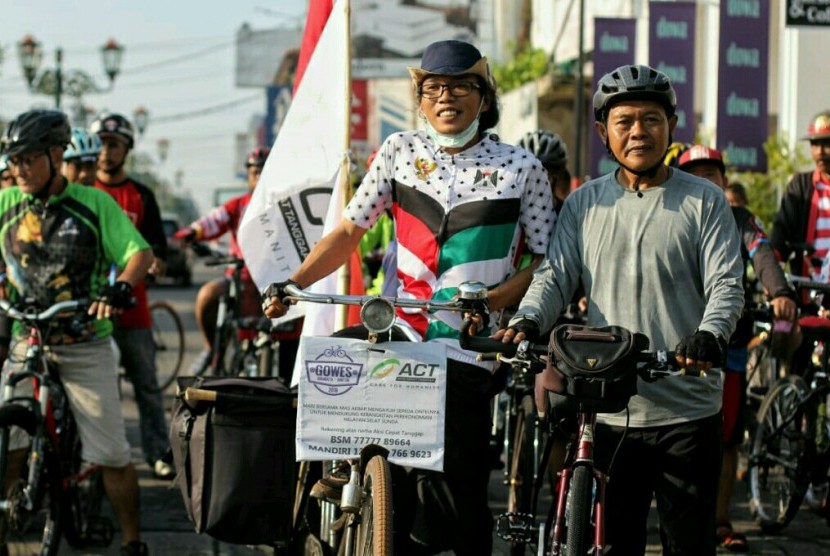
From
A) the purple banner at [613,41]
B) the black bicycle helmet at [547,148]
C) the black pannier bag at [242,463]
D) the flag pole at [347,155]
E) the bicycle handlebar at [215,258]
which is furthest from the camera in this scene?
the purple banner at [613,41]

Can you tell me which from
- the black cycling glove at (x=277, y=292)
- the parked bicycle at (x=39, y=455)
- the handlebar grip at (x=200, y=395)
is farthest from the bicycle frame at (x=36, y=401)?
the black cycling glove at (x=277, y=292)

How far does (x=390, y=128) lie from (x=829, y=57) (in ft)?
81.0

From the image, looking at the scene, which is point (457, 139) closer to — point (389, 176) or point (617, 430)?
point (389, 176)

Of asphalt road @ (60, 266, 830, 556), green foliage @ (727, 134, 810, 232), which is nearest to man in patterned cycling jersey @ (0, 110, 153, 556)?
asphalt road @ (60, 266, 830, 556)

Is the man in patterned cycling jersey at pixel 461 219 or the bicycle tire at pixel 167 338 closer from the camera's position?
the man in patterned cycling jersey at pixel 461 219

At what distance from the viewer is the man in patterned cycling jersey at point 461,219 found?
552 centimetres

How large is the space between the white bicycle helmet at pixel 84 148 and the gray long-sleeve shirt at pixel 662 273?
16.6ft

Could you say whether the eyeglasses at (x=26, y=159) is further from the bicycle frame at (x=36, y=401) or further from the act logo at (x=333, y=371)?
the act logo at (x=333, y=371)

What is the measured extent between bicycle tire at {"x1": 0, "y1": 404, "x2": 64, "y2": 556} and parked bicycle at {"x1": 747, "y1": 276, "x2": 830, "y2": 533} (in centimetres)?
373

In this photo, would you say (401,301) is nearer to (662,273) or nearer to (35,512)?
(662,273)

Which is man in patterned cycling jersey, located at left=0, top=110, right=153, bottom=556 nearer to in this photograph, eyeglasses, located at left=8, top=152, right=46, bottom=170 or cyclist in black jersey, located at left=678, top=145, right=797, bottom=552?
eyeglasses, located at left=8, top=152, right=46, bottom=170

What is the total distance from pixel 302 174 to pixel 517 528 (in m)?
2.26

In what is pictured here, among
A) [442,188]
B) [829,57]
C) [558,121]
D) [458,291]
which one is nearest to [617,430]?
[458,291]

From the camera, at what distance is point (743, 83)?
1577 cm
